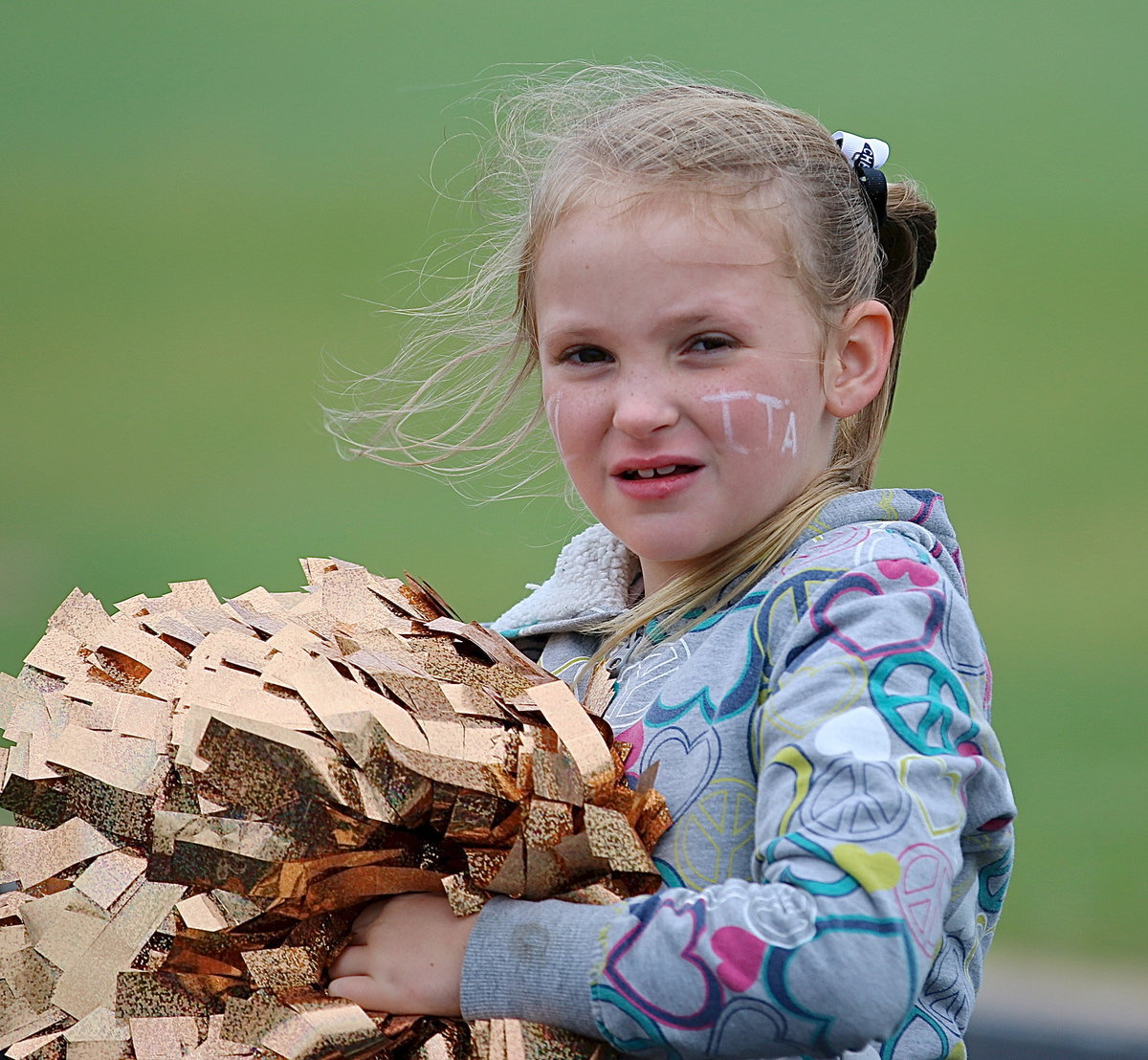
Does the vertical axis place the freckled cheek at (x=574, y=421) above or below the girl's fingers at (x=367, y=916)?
above

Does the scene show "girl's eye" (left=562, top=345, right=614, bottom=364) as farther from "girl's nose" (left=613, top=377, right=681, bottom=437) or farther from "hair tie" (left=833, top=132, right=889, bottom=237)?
"hair tie" (left=833, top=132, right=889, bottom=237)

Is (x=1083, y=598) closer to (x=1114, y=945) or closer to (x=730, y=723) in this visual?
(x=1114, y=945)

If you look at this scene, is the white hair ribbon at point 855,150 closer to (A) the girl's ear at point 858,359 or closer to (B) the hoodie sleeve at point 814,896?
(A) the girl's ear at point 858,359

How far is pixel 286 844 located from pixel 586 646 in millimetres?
437

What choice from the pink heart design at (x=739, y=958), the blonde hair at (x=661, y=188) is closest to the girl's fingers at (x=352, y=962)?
the pink heart design at (x=739, y=958)

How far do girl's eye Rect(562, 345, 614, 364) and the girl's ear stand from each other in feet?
0.59

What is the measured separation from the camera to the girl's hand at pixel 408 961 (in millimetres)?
810

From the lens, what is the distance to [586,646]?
1179 millimetres

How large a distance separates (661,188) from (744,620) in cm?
33

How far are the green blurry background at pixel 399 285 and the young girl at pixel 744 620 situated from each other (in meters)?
2.15

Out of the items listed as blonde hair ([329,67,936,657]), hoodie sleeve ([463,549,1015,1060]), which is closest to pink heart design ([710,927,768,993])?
hoodie sleeve ([463,549,1015,1060])

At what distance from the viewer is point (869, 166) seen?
1179 mm

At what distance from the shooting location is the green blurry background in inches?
132

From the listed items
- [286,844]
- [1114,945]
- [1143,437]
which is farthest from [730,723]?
[1143,437]
